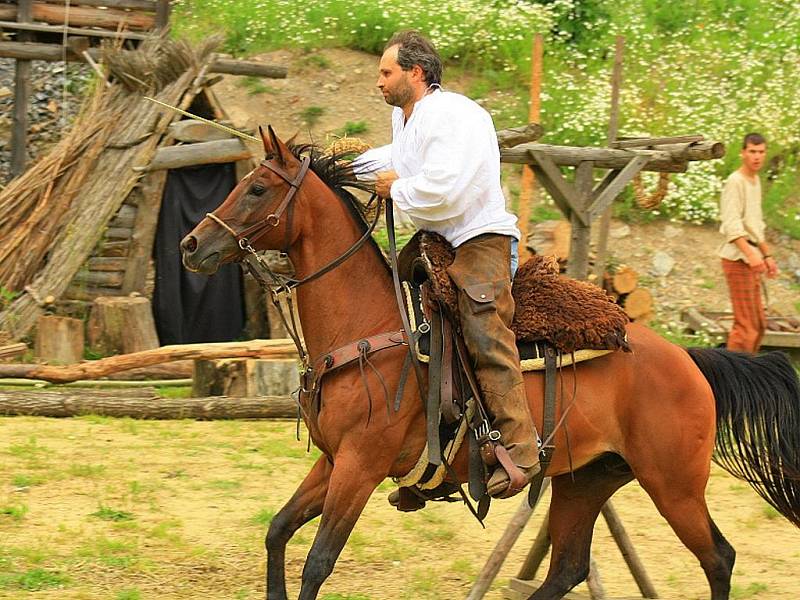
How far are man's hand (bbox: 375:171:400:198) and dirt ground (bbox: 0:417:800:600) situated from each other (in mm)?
2188

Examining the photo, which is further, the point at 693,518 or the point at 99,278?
the point at 99,278

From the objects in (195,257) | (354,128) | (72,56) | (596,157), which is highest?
(72,56)

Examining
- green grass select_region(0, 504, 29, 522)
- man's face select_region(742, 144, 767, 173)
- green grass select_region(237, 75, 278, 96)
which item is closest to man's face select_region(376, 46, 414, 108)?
green grass select_region(0, 504, 29, 522)

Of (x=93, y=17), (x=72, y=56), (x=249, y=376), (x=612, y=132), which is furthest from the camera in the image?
(x=93, y=17)

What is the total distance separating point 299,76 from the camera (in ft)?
56.8

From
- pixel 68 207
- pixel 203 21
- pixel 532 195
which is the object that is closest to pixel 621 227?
pixel 532 195

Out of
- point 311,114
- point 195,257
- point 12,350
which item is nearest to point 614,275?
point 311,114

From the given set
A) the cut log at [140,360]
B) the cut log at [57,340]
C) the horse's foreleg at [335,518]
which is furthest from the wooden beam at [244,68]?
the horse's foreleg at [335,518]

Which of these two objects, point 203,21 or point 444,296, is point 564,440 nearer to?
point 444,296

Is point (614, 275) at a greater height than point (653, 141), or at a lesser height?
lesser

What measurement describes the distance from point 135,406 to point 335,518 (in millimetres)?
5302

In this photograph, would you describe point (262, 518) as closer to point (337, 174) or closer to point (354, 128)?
point (337, 174)

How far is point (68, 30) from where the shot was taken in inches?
585

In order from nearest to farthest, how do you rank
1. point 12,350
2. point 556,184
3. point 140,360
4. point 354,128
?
point 556,184 < point 140,360 < point 12,350 < point 354,128
